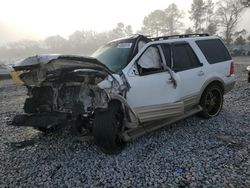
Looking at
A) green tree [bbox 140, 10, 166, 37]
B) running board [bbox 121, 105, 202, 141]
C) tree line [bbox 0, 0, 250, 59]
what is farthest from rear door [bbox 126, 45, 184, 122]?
green tree [bbox 140, 10, 166, 37]

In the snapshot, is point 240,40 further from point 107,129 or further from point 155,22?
point 107,129

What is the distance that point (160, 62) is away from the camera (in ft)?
18.8

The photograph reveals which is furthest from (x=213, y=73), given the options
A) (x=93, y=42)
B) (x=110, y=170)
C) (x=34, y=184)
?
(x=93, y=42)

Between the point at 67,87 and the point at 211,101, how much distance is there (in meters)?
3.69

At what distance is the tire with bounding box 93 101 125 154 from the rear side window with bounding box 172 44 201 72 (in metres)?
1.85

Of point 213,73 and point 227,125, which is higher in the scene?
point 213,73

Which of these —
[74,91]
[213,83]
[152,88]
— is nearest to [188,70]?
[213,83]

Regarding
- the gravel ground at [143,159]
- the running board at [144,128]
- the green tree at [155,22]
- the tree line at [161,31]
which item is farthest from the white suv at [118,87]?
the green tree at [155,22]

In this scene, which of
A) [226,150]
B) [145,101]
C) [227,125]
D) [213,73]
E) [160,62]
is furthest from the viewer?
[213,73]

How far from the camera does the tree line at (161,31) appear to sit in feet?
193

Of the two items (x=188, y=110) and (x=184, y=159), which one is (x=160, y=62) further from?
(x=184, y=159)

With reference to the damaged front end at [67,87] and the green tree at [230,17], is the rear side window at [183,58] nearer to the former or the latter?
the damaged front end at [67,87]

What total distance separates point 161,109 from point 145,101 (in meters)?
0.44

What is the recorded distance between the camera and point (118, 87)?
16.2 ft
